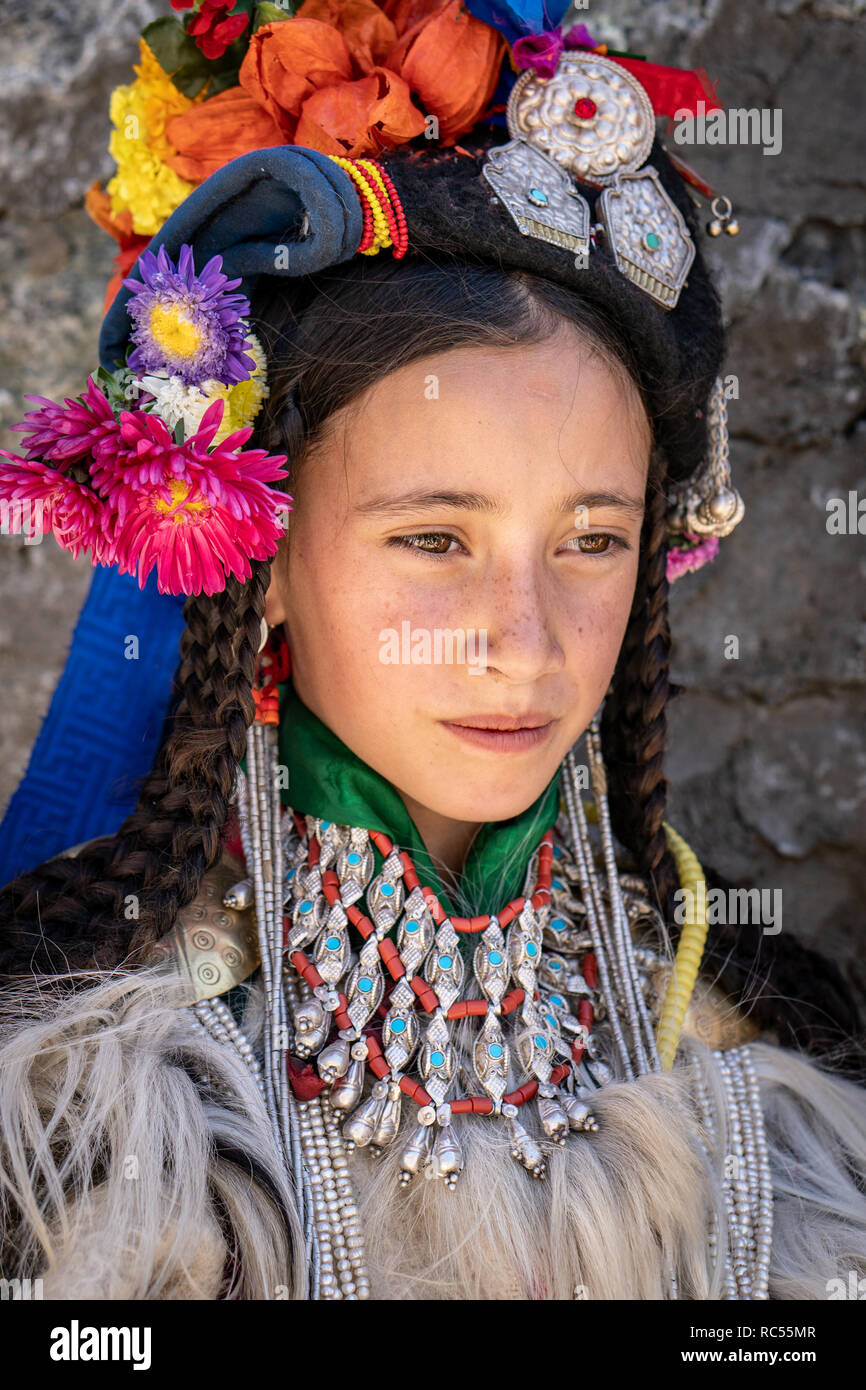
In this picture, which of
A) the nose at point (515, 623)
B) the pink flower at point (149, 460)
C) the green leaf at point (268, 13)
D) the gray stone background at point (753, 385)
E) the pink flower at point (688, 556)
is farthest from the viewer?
the gray stone background at point (753, 385)

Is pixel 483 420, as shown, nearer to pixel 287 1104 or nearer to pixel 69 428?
pixel 69 428

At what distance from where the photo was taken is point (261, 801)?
1.33 m

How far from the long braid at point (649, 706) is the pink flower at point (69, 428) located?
66 cm

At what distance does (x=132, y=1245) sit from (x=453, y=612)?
2.04 ft

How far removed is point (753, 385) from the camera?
202 centimetres

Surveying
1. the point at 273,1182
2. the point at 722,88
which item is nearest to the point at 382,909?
the point at 273,1182

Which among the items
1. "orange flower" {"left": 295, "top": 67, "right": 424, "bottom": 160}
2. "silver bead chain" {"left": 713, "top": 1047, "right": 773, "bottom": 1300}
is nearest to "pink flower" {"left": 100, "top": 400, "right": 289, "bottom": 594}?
"orange flower" {"left": 295, "top": 67, "right": 424, "bottom": 160}

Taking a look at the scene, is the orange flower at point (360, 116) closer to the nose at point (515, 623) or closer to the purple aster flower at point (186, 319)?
the purple aster flower at point (186, 319)

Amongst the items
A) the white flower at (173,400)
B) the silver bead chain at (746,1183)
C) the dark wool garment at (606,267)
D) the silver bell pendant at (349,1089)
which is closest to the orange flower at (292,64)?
the dark wool garment at (606,267)

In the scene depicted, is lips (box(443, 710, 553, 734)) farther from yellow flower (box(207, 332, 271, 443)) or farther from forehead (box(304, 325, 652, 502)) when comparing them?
yellow flower (box(207, 332, 271, 443))

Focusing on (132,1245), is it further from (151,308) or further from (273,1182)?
(151,308)

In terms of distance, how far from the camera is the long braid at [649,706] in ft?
4.95

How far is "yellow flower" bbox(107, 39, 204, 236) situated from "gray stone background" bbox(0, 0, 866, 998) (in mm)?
542

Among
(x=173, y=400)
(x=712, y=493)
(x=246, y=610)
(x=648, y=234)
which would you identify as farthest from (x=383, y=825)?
(x=648, y=234)
